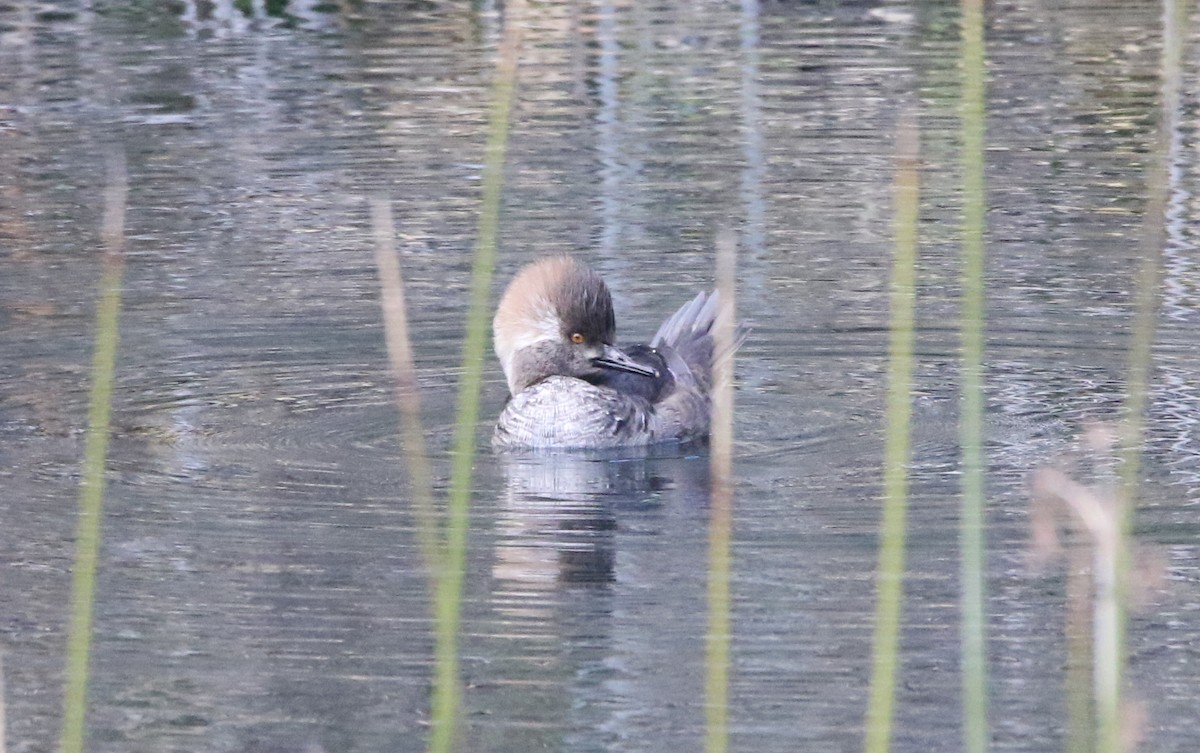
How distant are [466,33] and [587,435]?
953 centimetres

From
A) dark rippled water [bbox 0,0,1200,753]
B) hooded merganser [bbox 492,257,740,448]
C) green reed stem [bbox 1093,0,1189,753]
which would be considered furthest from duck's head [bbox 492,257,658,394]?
green reed stem [bbox 1093,0,1189,753]

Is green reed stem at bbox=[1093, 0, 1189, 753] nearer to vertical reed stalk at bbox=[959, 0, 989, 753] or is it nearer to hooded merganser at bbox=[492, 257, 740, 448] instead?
vertical reed stalk at bbox=[959, 0, 989, 753]

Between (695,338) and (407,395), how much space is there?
15.4 feet

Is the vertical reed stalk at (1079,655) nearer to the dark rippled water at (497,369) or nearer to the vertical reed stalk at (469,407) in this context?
the dark rippled water at (497,369)

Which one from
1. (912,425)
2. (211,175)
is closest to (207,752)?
(912,425)

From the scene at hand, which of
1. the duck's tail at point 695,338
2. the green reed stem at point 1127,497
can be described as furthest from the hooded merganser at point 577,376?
the green reed stem at point 1127,497

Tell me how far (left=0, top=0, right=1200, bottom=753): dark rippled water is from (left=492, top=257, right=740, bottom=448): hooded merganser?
0.18 metres

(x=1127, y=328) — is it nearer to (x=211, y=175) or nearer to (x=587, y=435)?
(x=587, y=435)

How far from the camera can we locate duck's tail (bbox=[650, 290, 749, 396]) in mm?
9273

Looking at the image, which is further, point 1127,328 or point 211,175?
point 211,175

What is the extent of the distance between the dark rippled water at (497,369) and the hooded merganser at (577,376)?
18 centimetres

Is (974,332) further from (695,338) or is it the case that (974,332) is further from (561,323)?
(695,338)

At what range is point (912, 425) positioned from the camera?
861 centimetres

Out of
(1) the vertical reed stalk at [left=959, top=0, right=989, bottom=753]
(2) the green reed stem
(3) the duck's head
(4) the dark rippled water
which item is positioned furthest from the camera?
(3) the duck's head
